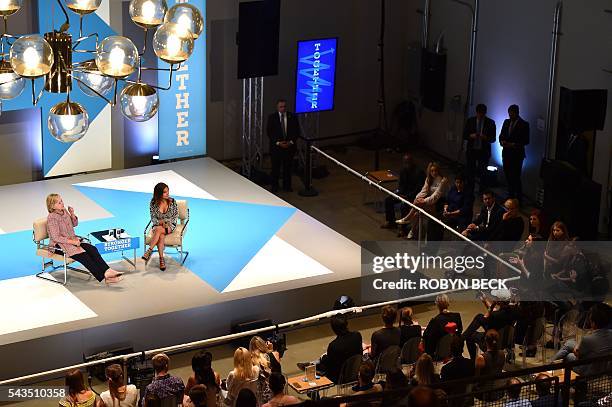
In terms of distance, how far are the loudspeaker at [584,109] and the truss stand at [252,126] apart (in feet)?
13.5

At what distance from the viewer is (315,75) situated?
14.7 m

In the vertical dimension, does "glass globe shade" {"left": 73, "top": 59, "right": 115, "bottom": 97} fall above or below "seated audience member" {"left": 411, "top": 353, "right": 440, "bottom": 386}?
above

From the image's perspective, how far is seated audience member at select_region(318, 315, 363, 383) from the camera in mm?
8664

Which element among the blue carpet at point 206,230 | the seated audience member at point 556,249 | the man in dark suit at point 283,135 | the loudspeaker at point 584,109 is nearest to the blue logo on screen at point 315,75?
the man in dark suit at point 283,135

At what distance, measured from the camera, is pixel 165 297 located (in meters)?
10.3

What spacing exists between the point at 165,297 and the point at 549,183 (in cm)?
504

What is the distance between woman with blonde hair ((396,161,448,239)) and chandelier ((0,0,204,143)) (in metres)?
5.99

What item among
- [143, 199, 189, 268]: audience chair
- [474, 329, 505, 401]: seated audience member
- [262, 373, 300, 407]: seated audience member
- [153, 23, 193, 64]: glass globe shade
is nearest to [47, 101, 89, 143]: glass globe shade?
[153, 23, 193, 64]: glass globe shade

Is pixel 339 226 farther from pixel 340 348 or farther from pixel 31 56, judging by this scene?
pixel 31 56

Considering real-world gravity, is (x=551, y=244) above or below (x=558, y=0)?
below

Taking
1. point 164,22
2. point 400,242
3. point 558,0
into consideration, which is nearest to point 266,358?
point 164,22

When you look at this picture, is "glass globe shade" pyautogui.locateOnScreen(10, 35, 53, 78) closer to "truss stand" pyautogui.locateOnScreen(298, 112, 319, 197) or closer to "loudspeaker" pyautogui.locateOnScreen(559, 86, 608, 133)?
"loudspeaker" pyautogui.locateOnScreen(559, 86, 608, 133)

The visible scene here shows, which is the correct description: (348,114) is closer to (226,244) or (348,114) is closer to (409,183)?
(409,183)

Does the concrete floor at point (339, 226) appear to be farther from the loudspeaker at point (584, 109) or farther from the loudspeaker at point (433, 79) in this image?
the loudspeaker at point (584, 109)
